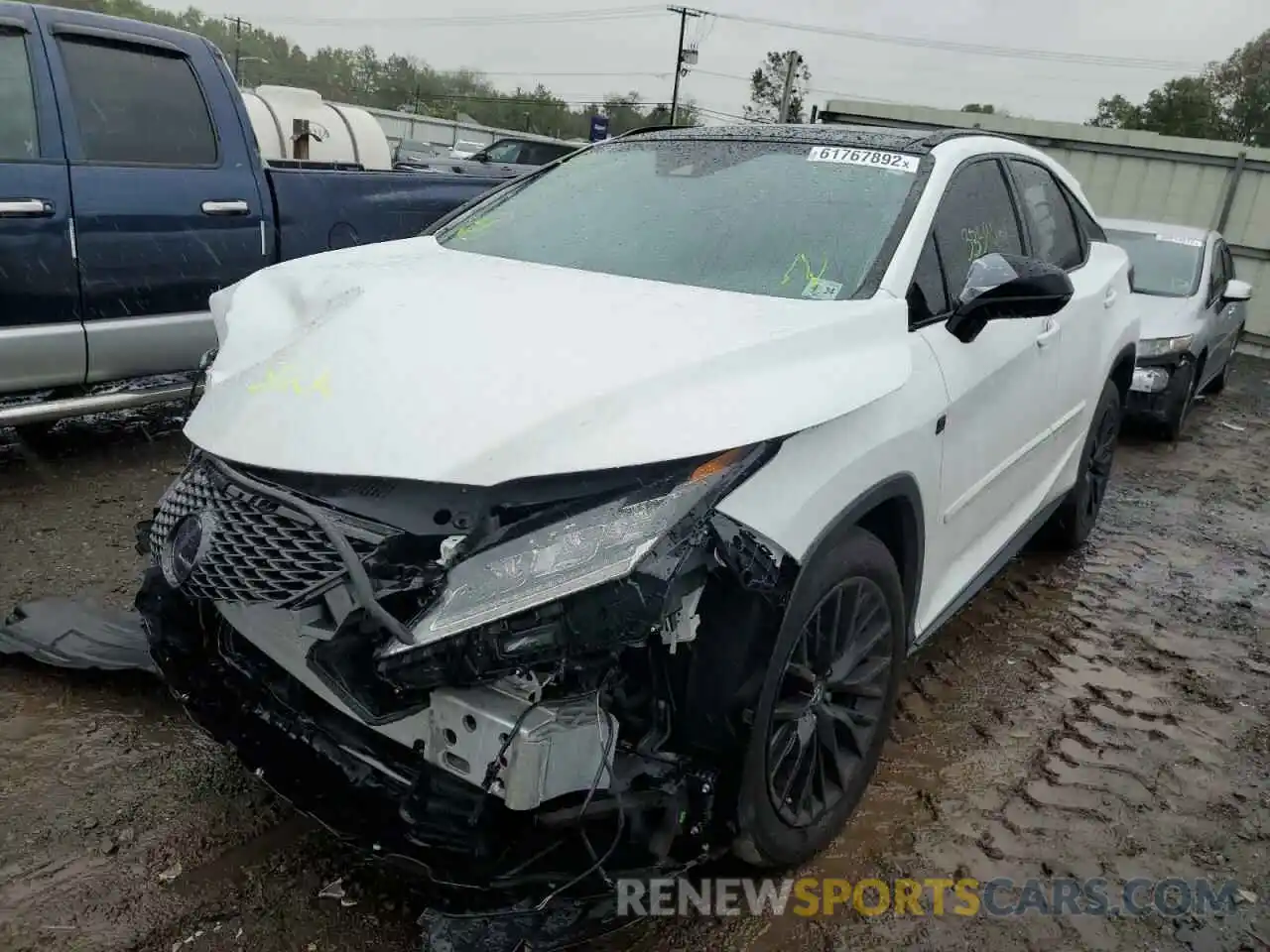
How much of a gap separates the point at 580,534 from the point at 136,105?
3926mm

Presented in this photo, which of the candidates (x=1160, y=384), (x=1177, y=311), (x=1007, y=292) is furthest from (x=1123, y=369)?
(x=1177, y=311)

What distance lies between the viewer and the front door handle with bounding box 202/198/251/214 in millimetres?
4691

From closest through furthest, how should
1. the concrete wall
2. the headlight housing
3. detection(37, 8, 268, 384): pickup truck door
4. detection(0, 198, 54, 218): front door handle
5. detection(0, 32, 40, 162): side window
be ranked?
detection(0, 198, 54, 218): front door handle
detection(0, 32, 40, 162): side window
detection(37, 8, 268, 384): pickup truck door
the headlight housing
the concrete wall

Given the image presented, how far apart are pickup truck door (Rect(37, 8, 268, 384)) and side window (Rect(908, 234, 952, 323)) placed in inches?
135

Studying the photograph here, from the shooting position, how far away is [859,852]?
270 cm

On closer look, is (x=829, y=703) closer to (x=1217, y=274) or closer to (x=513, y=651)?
(x=513, y=651)

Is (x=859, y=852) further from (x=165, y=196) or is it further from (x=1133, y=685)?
(x=165, y=196)

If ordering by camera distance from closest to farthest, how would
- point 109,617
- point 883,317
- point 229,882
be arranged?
point 229,882, point 883,317, point 109,617

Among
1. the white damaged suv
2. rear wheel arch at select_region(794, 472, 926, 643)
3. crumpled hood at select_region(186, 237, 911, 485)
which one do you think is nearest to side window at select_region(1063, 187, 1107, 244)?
the white damaged suv

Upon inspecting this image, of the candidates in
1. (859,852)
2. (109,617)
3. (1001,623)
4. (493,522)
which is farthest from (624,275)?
(1001,623)

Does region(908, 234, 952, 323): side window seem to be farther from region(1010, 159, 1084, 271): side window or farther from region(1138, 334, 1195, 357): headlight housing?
region(1138, 334, 1195, 357): headlight housing

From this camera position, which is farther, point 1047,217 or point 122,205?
point 122,205

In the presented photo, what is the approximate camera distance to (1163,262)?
27.7 ft

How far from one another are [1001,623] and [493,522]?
3.01 m
